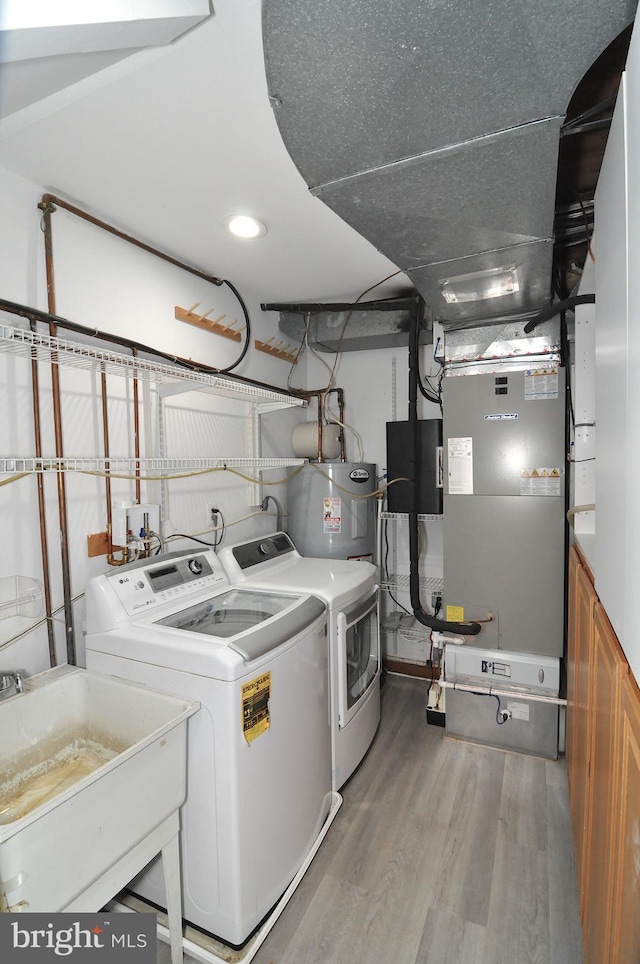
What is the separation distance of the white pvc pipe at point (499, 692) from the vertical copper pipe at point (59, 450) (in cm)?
180

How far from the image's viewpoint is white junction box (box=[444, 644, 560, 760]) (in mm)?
2291

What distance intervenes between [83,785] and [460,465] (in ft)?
6.71

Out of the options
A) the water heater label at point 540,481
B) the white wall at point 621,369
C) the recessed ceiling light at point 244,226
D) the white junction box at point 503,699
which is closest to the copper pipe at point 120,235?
the recessed ceiling light at point 244,226

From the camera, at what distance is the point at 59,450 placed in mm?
1670

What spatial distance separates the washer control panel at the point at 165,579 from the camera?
1.68m

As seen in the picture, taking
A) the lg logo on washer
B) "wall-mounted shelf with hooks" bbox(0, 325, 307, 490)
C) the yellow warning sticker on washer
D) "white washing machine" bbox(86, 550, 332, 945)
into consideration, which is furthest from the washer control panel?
the lg logo on washer

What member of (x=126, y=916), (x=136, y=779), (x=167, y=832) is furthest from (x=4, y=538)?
(x=126, y=916)

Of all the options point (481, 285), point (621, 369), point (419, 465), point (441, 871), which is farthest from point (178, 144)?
point (441, 871)

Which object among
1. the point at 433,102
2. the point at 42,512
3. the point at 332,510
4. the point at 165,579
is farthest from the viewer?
the point at 332,510

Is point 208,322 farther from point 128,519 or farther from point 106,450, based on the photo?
point 128,519

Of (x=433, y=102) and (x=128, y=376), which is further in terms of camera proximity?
(x=128, y=376)

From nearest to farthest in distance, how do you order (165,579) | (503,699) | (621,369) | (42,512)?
(621,369) → (42,512) → (165,579) → (503,699)

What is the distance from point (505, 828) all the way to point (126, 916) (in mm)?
1442

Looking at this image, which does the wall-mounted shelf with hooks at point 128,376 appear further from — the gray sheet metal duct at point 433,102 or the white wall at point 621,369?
the white wall at point 621,369
